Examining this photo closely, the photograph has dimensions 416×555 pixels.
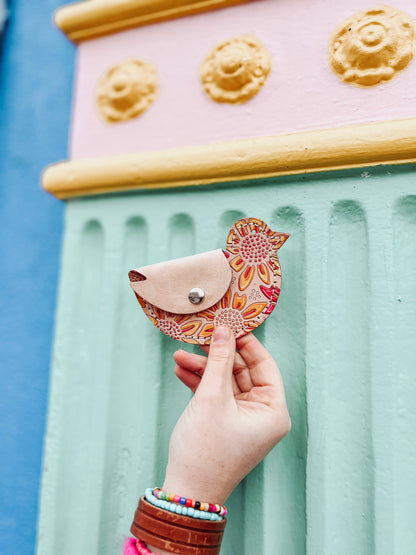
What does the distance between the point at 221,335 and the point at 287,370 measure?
0.11 metres

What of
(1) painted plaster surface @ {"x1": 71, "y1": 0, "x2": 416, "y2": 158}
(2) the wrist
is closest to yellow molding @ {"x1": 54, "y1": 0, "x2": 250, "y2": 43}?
(1) painted plaster surface @ {"x1": 71, "y1": 0, "x2": 416, "y2": 158}

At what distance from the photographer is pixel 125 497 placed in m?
0.68

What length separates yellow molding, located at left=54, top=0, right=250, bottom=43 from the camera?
0.78 meters

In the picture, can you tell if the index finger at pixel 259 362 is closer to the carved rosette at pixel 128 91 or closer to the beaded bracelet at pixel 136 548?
the beaded bracelet at pixel 136 548

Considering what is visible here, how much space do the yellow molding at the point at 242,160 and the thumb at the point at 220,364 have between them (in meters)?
0.24

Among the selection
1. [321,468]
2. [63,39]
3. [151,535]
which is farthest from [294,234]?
[63,39]

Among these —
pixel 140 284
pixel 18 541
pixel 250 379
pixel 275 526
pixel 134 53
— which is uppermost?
pixel 134 53

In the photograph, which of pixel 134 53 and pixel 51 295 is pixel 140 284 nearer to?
pixel 51 295

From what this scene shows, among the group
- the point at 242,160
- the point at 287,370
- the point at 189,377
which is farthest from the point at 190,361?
the point at 242,160

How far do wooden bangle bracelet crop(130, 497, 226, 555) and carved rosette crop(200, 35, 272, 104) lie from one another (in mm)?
571

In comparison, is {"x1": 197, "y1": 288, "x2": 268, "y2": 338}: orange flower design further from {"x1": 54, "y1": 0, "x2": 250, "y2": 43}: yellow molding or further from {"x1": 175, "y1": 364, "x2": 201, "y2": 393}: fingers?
{"x1": 54, "y1": 0, "x2": 250, "y2": 43}: yellow molding

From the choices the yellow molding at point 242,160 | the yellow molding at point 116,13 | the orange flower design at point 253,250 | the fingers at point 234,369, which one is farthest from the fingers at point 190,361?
the yellow molding at point 116,13

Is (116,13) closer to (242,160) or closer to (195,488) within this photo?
(242,160)

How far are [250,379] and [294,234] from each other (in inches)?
8.1
